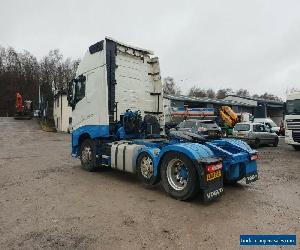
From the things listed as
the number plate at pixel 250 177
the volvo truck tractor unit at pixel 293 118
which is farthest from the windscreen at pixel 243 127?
the number plate at pixel 250 177

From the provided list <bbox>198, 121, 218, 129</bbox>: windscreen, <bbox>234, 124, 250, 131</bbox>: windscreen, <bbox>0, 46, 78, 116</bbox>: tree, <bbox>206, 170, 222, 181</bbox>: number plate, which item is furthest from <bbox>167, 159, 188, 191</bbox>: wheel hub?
<bbox>0, 46, 78, 116</bbox>: tree

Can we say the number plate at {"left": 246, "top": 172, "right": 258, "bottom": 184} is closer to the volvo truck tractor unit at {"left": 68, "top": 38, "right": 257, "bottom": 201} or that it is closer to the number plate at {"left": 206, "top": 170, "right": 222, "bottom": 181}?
the volvo truck tractor unit at {"left": 68, "top": 38, "right": 257, "bottom": 201}

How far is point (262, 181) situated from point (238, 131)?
1065cm

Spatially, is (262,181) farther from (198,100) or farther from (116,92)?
(198,100)

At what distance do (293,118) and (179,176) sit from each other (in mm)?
11604

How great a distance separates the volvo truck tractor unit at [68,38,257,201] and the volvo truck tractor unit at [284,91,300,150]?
29.1 ft

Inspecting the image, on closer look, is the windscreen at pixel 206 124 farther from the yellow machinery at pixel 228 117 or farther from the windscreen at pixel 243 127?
the yellow machinery at pixel 228 117

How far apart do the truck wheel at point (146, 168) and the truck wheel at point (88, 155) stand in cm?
236

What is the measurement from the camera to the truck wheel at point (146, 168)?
24.3ft

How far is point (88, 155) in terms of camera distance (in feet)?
33.0

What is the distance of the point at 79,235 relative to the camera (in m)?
4.69

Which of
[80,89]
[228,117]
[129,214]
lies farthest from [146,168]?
[228,117]

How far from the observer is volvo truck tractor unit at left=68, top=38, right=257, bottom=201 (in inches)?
257

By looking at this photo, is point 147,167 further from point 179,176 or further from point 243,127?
point 243,127
